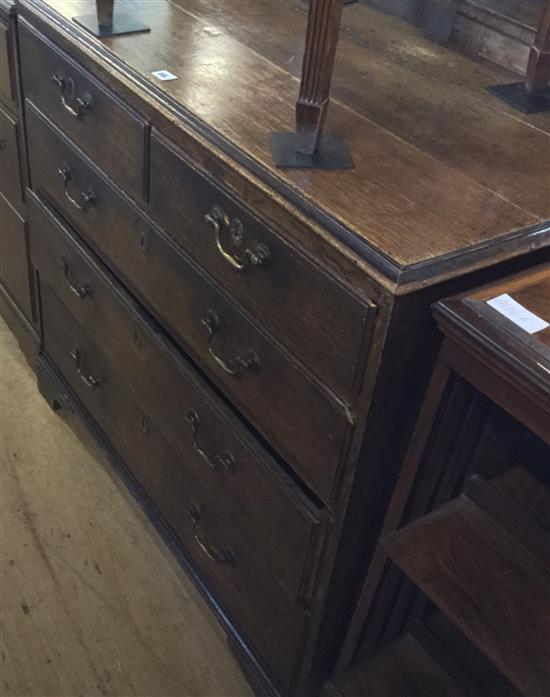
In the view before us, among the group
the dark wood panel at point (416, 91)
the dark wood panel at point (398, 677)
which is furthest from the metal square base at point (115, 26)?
the dark wood panel at point (398, 677)

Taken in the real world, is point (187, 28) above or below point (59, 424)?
above

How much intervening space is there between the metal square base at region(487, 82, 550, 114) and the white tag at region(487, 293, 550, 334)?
0.40 metres

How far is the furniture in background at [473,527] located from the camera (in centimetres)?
74

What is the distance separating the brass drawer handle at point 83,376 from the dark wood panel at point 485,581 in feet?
2.36

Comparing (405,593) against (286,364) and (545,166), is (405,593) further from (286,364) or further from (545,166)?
(545,166)

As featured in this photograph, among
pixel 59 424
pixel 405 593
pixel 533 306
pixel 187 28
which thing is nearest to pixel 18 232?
pixel 59 424

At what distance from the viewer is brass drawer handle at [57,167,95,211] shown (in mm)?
1256

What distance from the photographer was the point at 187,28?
1188 mm

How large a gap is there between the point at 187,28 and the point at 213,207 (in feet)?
1.29

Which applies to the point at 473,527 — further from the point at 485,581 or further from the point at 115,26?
the point at 115,26

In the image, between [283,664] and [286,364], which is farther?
[283,664]

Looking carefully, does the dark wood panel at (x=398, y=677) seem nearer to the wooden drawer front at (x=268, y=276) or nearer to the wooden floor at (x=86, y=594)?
the wooden floor at (x=86, y=594)

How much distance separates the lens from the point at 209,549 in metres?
1.23

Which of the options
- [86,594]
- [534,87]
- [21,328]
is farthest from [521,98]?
[21,328]
